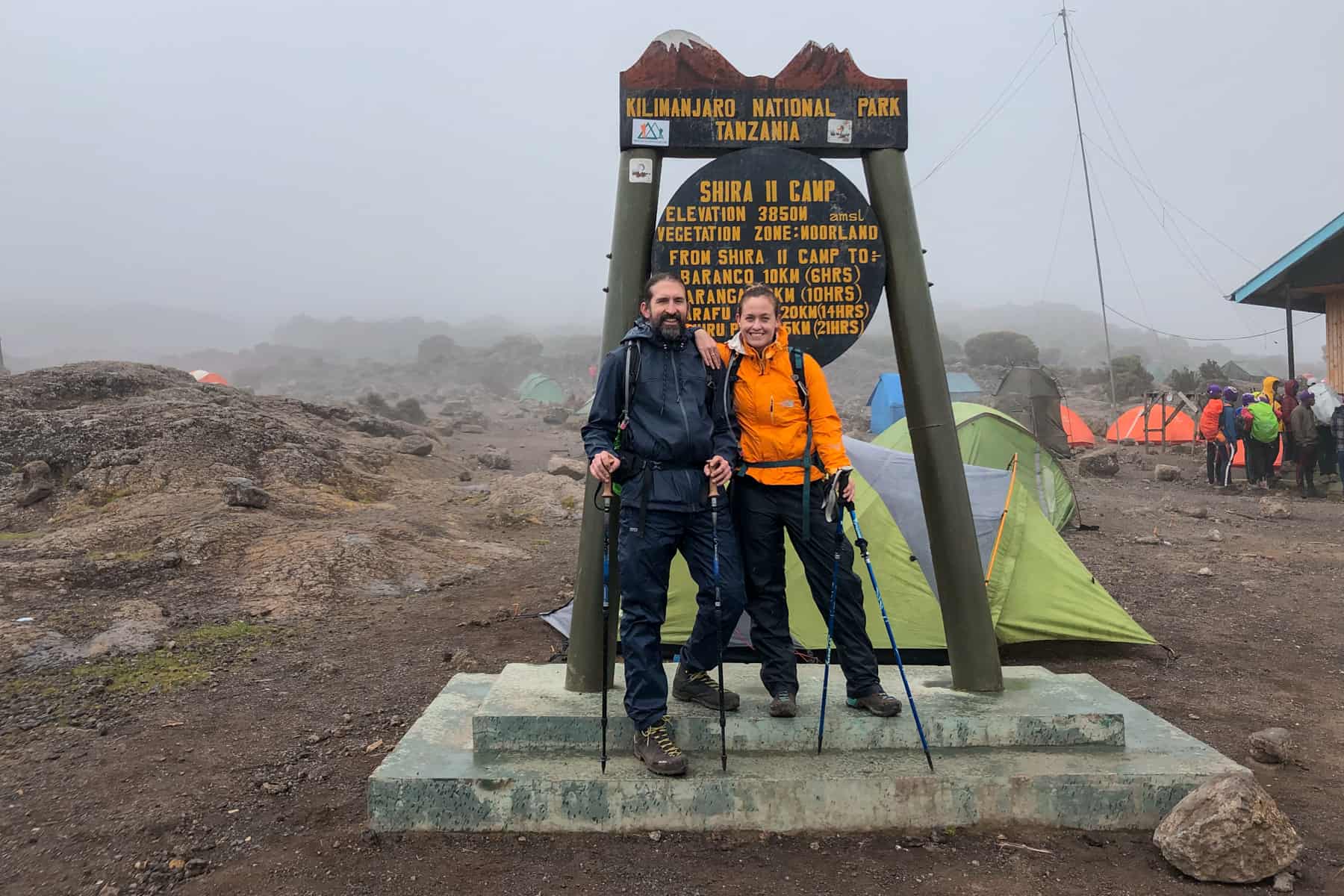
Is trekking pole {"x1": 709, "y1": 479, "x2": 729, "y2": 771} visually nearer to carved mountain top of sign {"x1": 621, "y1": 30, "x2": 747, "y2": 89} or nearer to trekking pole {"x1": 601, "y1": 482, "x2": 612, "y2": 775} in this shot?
trekking pole {"x1": 601, "y1": 482, "x2": 612, "y2": 775}

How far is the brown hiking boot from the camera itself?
3861 millimetres

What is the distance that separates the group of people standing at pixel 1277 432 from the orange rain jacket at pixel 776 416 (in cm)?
1547

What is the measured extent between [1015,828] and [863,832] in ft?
2.27

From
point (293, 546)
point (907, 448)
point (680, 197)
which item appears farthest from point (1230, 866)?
point (293, 546)

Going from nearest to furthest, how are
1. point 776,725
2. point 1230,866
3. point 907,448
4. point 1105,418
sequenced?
1. point 1230,866
2. point 776,725
3. point 907,448
4. point 1105,418

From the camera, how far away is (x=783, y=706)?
4199mm

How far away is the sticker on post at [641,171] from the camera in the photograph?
4723 mm

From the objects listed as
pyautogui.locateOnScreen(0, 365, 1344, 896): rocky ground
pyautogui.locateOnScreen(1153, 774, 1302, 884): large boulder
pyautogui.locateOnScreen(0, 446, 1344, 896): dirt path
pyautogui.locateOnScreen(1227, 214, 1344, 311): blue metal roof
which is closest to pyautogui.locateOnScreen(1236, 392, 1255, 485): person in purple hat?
pyautogui.locateOnScreen(0, 365, 1344, 896): rocky ground

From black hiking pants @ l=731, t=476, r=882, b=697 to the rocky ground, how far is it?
799 millimetres

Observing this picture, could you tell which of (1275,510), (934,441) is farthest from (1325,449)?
(934,441)

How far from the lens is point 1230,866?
11.3ft

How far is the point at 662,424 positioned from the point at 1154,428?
24774mm

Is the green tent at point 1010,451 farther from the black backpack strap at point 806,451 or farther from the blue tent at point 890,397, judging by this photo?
the blue tent at point 890,397

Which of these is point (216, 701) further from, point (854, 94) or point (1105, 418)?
point (1105, 418)
